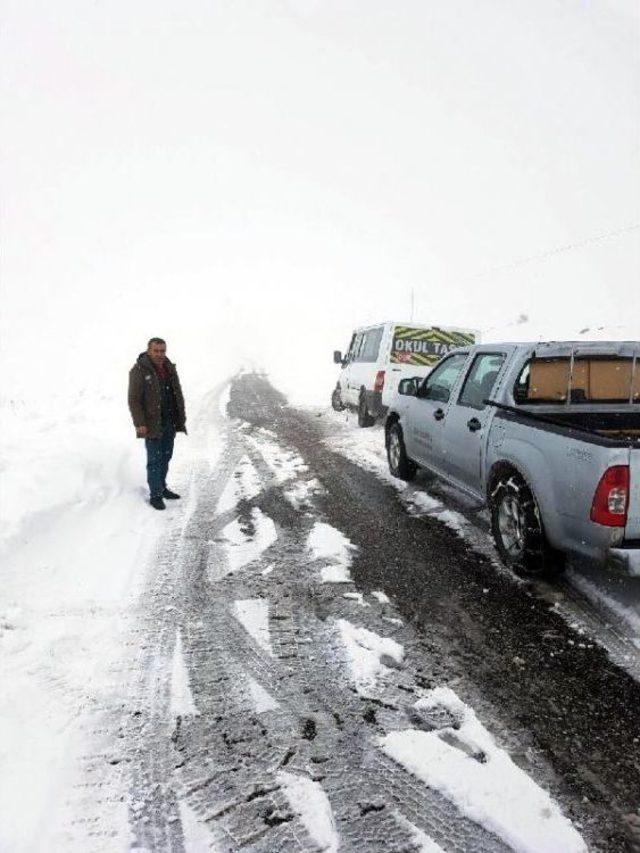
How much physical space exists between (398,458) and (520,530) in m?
2.99

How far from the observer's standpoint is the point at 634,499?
3.31 metres

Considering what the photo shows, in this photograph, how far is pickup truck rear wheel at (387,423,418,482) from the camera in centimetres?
704

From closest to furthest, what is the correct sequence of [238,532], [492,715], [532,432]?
1. [492,715]
2. [532,432]
3. [238,532]

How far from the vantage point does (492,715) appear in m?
2.74

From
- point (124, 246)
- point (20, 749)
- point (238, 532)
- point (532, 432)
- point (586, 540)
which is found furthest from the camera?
point (124, 246)

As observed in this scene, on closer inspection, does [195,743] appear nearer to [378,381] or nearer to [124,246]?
[378,381]

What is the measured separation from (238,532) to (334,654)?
7.50 ft

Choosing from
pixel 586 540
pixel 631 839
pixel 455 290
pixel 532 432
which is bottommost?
pixel 631 839

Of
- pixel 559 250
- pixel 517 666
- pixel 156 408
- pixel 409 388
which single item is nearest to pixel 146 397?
pixel 156 408

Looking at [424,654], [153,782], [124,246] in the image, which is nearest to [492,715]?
[424,654]

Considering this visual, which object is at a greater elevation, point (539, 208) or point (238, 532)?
point (539, 208)

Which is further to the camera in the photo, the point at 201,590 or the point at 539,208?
the point at 539,208

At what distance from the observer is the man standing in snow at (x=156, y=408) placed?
5.84 metres

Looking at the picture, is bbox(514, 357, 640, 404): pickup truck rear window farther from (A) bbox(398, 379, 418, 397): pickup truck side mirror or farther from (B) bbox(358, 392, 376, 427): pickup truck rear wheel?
(B) bbox(358, 392, 376, 427): pickup truck rear wheel
